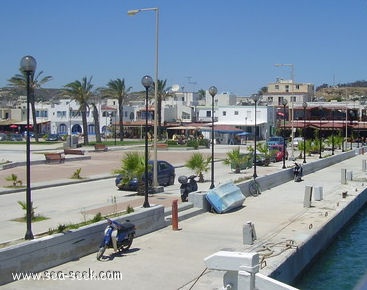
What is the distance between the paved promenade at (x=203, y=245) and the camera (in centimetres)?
1101

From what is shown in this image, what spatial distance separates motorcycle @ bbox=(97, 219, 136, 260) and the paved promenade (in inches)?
10.1

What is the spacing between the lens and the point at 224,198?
68.0 ft

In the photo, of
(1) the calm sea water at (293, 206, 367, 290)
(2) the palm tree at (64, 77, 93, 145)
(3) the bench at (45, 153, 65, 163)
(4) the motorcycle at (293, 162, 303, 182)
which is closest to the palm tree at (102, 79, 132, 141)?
(2) the palm tree at (64, 77, 93, 145)

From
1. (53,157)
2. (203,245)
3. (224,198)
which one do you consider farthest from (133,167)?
(53,157)

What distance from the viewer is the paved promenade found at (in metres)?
11.0

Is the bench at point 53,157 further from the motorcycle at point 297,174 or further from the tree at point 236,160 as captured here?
the motorcycle at point 297,174

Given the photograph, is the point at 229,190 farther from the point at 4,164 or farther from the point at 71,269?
the point at 4,164

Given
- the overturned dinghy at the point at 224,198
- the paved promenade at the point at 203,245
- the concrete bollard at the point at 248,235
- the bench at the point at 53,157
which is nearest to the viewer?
the paved promenade at the point at 203,245

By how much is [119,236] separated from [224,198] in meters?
8.37

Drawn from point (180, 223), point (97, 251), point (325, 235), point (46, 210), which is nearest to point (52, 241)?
point (97, 251)

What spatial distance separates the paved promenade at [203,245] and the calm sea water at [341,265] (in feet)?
3.15

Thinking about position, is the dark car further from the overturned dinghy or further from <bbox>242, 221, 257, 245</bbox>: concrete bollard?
<bbox>242, 221, 257, 245</bbox>: concrete bollard

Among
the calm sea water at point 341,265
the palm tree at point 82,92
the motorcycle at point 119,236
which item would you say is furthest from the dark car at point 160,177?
the palm tree at point 82,92

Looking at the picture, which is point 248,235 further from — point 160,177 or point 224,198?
point 160,177
